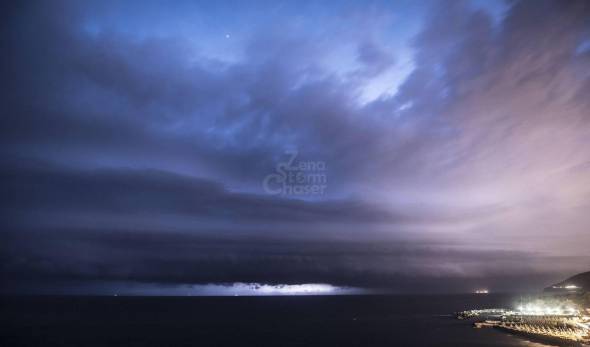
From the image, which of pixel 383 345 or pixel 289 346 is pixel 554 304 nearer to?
pixel 383 345

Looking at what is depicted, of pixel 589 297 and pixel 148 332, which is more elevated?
pixel 589 297

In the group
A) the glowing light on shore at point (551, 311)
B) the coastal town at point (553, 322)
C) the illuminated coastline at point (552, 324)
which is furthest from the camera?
the glowing light on shore at point (551, 311)

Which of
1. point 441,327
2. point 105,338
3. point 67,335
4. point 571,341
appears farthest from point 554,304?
point 67,335

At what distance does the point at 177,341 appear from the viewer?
108 m

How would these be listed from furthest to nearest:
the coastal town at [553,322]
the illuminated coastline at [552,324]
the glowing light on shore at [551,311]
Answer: the glowing light on shore at [551,311] → the illuminated coastline at [552,324] → the coastal town at [553,322]

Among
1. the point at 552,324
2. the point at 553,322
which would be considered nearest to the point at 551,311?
the point at 553,322

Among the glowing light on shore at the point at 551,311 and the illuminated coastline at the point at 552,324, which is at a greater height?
the glowing light on shore at the point at 551,311

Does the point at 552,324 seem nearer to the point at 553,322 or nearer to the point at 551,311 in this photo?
the point at 553,322

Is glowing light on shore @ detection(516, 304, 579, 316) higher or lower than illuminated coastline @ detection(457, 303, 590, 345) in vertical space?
higher

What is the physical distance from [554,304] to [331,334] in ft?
363

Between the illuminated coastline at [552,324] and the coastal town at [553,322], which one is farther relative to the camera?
the illuminated coastline at [552,324]

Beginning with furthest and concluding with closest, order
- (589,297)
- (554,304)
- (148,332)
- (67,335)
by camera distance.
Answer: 1. (554,304)
2. (589,297)
3. (148,332)
4. (67,335)

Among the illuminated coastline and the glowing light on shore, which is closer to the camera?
the illuminated coastline

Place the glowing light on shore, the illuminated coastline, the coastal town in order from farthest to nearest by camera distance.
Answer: the glowing light on shore < the illuminated coastline < the coastal town
